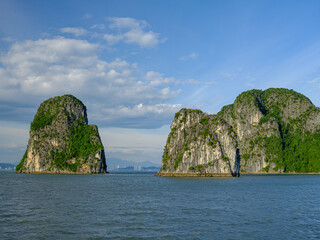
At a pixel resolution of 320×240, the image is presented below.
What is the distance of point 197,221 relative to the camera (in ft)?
103

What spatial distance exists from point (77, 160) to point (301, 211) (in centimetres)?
17383

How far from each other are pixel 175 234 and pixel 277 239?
8.14 meters

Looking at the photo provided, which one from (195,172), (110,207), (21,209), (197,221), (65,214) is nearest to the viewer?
(197,221)

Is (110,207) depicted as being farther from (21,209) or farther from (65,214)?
(21,209)

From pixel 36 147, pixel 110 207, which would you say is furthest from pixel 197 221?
pixel 36 147

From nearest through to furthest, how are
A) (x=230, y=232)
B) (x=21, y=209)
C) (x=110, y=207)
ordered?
1. (x=230, y=232)
2. (x=21, y=209)
3. (x=110, y=207)

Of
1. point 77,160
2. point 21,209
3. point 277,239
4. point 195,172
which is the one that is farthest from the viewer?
point 77,160

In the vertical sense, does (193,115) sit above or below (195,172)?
above

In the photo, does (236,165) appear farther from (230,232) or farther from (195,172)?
(230,232)

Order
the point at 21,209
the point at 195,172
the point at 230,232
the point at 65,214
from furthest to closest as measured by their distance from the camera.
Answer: the point at 195,172 < the point at 21,209 < the point at 65,214 < the point at 230,232

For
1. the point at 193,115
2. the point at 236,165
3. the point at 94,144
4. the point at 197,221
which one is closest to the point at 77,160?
the point at 94,144

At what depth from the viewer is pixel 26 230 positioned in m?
26.6

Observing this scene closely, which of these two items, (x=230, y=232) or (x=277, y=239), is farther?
(x=230, y=232)

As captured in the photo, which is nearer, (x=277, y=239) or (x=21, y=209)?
(x=277, y=239)
